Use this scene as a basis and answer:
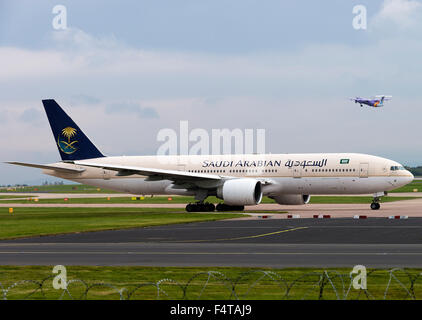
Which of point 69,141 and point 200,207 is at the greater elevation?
point 69,141

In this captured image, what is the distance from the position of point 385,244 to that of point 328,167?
3040cm

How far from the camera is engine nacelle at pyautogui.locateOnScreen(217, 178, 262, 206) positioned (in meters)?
58.2

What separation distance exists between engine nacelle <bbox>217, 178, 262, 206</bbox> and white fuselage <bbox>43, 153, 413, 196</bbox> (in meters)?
2.89

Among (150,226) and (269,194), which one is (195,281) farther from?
(269,194)

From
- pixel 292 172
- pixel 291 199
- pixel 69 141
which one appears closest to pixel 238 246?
pixel 292 172

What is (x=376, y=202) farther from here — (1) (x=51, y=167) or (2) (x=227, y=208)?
(1) (x=51, y=167)

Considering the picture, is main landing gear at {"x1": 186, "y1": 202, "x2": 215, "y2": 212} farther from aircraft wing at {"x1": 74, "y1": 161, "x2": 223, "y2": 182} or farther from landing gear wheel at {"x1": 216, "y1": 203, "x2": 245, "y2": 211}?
aircraft wing at {"x1": 74, "y1": 161, "x2": 223, "y2": 182}

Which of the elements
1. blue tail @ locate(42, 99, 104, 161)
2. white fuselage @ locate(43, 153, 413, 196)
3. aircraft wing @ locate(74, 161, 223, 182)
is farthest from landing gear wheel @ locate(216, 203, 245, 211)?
blue tail @ locate(42, 99, 104, 161)

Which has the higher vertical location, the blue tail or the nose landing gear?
the blue tail

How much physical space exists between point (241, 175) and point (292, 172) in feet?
16.7

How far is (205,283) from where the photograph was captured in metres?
20.0

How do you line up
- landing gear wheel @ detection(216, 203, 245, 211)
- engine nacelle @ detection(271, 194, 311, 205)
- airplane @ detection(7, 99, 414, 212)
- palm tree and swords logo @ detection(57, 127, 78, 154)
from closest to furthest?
1. airplane @ detection(7, 99, 414, 212)
2. landing gear wheel @ detection(216, 203, 245, 211)
3. engine nacelle @ detection(271, 194, 311, 205)
4. palm tree and swords logo @ detection(57, 127, 78, 154)

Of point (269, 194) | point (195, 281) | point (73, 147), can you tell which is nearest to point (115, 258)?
point (195, 281)

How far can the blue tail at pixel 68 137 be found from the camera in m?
71.4
